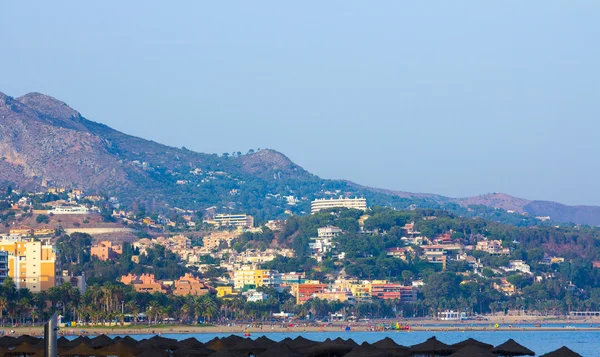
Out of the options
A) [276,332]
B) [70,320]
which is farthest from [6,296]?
[276,332]

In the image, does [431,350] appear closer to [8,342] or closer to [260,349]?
[260,349]

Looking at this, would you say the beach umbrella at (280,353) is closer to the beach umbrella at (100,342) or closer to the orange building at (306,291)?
the beach umbrella at (100,342)

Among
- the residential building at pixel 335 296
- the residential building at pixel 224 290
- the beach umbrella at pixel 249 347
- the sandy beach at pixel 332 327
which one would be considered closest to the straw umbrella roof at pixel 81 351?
the beach umbrella at pixel 249 347

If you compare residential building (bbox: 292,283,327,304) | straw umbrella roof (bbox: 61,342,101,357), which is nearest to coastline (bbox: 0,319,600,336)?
residential building (bbox: 292,283,327,304)

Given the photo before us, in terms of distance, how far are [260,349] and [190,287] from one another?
125336 mm

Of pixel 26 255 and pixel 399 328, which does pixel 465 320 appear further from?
pixel 26 255

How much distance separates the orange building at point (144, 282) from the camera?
15375 centimetres

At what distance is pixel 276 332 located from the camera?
121188 millimetres

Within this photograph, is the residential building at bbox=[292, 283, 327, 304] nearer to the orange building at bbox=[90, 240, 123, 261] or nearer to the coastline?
the coastline

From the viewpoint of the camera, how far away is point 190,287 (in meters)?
163

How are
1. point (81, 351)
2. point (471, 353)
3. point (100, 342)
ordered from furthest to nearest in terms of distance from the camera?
point (100, 342) < point (81, 351) < point (471, 353)

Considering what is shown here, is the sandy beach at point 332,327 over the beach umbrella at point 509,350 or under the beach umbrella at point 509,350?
under

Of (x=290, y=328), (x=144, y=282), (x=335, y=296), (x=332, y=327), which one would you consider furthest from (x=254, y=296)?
(x=290, y=328)

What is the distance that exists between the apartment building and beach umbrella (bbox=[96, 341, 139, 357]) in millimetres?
92168
